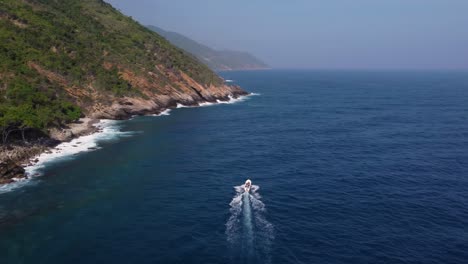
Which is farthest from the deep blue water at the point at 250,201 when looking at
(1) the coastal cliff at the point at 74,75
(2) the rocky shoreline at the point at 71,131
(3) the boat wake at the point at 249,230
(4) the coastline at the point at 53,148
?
(1) the coastal cliff at the point at 74,75

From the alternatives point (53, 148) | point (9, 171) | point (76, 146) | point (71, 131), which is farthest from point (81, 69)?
point (9, 171)

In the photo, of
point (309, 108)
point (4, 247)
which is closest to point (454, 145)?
point (309, 108)

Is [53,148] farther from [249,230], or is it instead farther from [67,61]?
[249,230]

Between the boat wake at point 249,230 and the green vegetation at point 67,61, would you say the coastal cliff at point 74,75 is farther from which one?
the boat wake at point 249,230

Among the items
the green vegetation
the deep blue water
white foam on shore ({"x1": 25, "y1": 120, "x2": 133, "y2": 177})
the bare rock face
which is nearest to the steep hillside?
the green vegetation

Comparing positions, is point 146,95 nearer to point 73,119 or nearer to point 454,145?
point 73,119

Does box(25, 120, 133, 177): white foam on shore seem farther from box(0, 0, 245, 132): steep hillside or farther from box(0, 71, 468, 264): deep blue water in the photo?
box(0, 0, 245, 132): steep hillside
